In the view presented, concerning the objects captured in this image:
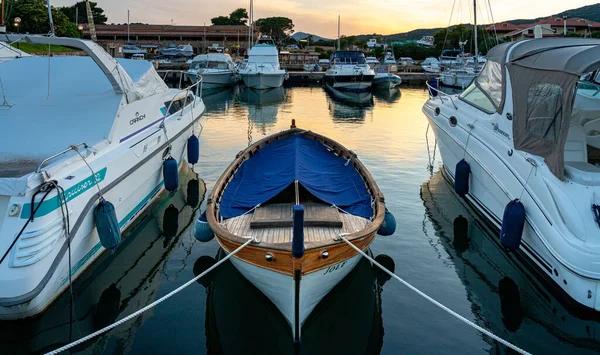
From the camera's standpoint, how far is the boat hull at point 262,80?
36.0m

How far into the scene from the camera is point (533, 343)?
5703mm

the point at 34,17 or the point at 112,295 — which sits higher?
the point at 34,17

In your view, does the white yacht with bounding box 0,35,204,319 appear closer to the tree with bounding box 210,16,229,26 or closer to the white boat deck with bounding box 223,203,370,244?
the white boat deck with bounding box 223,203,370,244

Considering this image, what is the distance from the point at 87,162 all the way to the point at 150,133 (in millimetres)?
2561

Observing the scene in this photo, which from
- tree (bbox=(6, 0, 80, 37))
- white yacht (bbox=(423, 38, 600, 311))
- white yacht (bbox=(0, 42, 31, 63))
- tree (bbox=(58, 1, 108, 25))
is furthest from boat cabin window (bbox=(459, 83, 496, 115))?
tree (bbox=(58, 1, 108, 25))

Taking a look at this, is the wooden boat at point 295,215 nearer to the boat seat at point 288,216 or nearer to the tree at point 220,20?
the boat seat at point 288,216

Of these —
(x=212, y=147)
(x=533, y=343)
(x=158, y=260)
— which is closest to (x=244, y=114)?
(x=212, y=147)

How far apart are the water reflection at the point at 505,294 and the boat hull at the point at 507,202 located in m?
0.23

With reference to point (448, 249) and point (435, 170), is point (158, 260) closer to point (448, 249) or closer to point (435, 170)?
point (448, 249)

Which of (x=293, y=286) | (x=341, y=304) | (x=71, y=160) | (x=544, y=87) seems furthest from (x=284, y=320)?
(x=544, y=87)

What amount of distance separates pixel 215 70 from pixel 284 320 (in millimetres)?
33621

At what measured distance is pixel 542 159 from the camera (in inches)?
287

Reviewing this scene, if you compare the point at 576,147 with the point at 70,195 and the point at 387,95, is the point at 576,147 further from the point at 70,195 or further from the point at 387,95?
the point at 387,95

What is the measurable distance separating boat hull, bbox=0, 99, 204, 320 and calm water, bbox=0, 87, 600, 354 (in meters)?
0.23
